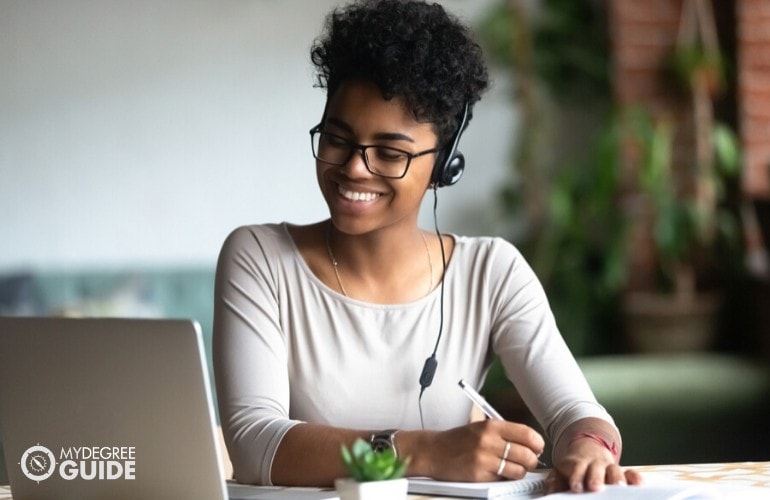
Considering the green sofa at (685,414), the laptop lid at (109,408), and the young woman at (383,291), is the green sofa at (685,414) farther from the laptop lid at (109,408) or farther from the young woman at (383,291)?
the laptop lid at (109,408)

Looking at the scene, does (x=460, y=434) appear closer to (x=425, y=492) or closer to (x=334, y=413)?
(x=425, y=492)

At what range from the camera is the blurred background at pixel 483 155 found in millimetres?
4102

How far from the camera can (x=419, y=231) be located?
1.95m

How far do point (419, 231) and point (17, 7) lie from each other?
297 centimetres

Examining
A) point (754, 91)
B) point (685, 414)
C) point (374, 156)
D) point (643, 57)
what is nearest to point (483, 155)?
point (643, 57)

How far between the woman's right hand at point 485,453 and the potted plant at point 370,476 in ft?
0.83

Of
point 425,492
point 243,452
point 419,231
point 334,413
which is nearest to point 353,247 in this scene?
point 419,231

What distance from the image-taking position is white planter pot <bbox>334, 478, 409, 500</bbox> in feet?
3.85

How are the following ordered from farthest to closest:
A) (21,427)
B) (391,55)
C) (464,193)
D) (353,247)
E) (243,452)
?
(464,193)
(353,247)
(391,55)
(243,452)
(21,427)

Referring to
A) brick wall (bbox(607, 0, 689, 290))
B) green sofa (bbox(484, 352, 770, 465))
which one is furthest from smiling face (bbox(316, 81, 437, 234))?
brick wall (bbox(607, 0, 689, 290))

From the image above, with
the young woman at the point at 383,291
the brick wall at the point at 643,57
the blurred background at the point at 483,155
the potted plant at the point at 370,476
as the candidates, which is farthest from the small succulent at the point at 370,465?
the brick wall at the point at 643,57

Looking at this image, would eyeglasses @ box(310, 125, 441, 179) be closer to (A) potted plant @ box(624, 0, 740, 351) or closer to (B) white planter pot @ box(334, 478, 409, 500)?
(B) white planter pot @ box(334, 478, 409, 500)

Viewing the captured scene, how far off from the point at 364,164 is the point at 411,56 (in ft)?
0.60

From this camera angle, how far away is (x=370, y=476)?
118 cm
